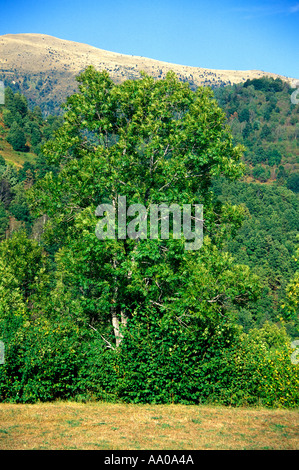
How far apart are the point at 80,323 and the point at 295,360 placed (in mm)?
8343

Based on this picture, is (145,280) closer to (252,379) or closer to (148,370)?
(148,370)

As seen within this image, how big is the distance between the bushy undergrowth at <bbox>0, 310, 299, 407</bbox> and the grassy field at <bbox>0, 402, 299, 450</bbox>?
0.56m

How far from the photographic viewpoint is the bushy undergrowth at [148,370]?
12008 mm

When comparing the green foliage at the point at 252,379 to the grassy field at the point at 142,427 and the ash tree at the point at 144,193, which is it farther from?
the ash tree at the point at 144,193

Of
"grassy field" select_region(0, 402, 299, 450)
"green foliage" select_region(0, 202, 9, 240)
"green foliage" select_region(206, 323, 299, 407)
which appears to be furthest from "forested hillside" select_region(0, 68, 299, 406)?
"green foliage" select_region(0, 202, 9, 240)

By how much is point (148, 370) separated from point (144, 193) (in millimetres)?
6286

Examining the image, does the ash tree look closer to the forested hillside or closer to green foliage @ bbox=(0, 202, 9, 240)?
the forested hillside

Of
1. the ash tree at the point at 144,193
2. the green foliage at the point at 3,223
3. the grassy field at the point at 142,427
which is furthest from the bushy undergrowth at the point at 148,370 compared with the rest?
the green foliage at the point at 3,223

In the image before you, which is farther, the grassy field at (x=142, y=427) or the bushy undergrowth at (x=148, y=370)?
the bushy undergrowth at (x=148, y=370)

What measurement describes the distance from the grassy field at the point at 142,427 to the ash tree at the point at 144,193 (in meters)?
2.87

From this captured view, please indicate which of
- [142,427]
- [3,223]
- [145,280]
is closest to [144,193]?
[145,280]

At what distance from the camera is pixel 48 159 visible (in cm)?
1773

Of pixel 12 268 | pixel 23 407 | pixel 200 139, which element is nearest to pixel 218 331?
pixel 23 407

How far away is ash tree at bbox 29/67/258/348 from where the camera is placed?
47.1ft
